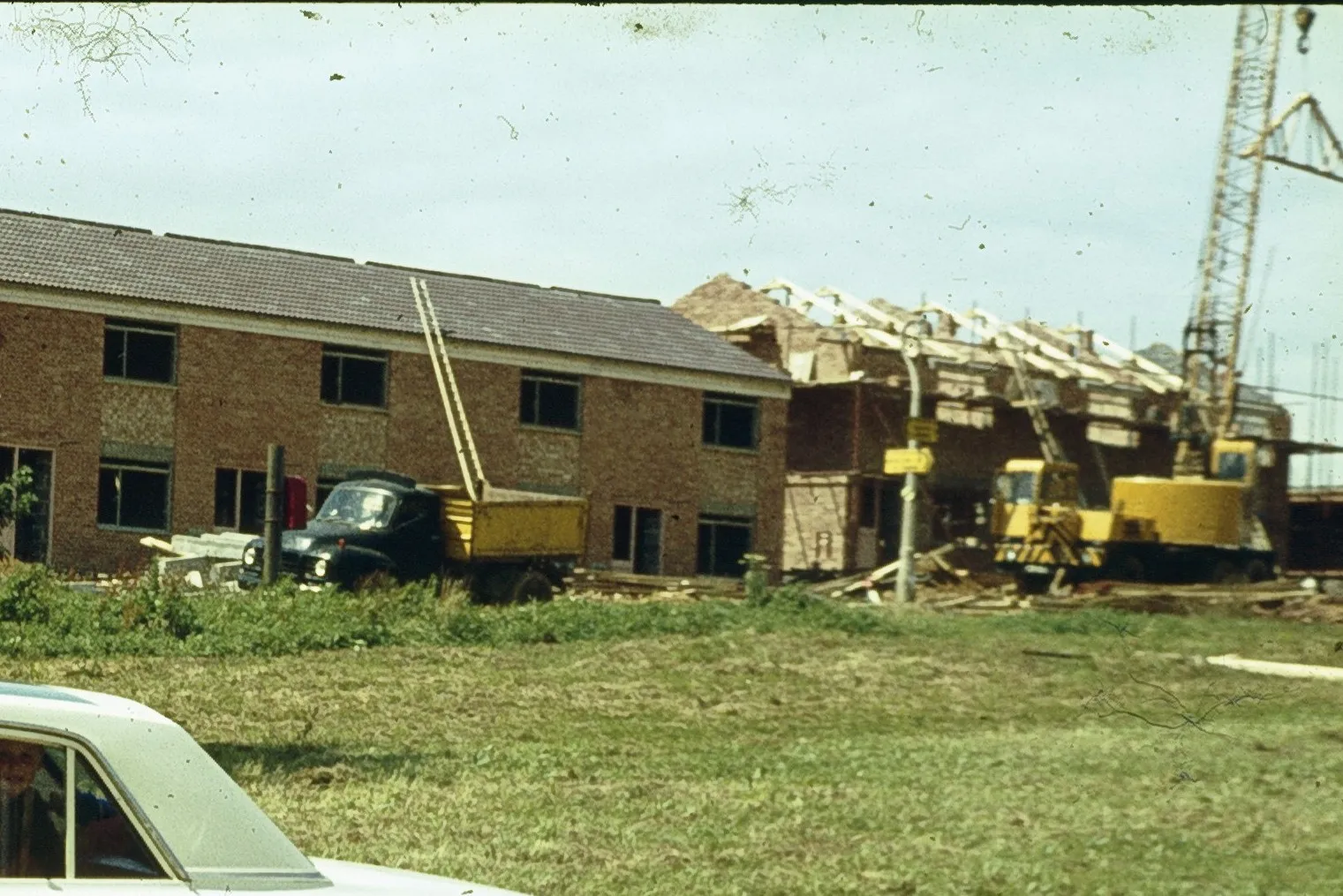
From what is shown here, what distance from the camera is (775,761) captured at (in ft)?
44.4

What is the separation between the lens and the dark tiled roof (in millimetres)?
37656

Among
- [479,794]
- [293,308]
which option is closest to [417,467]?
[293,308]

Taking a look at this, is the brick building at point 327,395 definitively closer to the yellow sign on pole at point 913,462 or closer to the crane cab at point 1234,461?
the crane cab at point 1234,461

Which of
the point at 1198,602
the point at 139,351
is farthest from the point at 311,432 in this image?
the point at 1198,602

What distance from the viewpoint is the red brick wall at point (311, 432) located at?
36.5 meters

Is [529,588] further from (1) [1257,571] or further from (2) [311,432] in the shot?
(1) [1257,571]

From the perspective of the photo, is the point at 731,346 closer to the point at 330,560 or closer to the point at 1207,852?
the point at 330,560

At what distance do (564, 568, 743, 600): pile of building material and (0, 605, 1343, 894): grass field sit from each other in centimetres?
1445

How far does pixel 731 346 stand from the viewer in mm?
46438

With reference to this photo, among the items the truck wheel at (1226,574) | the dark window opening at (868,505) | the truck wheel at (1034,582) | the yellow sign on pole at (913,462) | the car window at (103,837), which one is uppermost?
the yellow sign on pole at (913,462)

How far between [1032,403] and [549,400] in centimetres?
1243

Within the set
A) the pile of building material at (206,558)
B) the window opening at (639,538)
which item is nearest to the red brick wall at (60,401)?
the pile of building material at (206,558)

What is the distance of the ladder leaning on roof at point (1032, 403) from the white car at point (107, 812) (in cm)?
4281

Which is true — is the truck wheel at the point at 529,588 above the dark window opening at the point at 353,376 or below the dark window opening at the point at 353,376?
below
